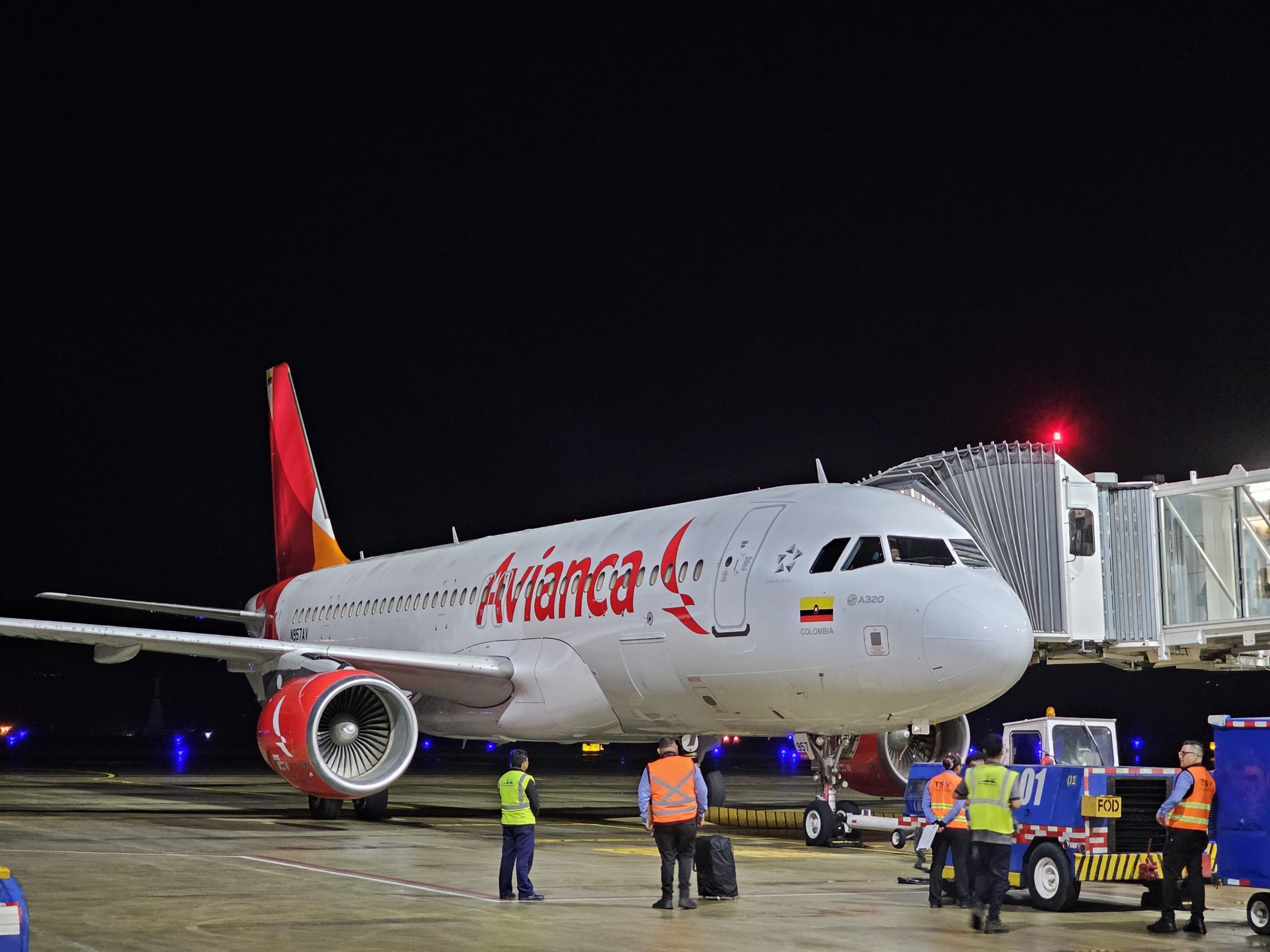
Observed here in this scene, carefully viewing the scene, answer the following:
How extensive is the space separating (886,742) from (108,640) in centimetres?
1035

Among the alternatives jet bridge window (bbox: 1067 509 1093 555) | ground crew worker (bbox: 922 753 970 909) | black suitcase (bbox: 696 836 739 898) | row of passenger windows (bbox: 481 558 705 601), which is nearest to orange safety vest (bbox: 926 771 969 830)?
ground crew worker (bbox: 922 753 970 909)

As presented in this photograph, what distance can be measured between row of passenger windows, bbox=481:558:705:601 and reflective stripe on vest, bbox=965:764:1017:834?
6.64 meters

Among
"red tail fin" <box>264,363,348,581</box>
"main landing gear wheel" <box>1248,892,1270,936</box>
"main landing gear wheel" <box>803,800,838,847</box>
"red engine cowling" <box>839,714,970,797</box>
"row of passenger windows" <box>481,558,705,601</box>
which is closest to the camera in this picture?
"main landing gear wheel" <box>1248,892,1270,936</box>

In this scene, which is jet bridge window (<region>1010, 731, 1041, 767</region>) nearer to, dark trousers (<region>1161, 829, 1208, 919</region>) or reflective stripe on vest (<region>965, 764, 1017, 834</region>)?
dark trousers (<region>1161, 829, 1208, 919</region>)

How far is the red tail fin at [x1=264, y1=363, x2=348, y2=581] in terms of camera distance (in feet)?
97.7

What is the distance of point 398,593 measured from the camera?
77.7 ft

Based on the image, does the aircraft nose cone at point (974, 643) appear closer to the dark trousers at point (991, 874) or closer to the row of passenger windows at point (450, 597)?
the row of passenger windows at point (450, 597)

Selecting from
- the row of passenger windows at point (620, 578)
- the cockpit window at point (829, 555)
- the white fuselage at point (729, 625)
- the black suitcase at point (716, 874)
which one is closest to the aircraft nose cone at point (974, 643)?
Result: the white fuselage at point (729, 625)

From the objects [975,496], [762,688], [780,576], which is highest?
[975,496]

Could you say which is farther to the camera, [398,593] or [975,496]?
[398,593]

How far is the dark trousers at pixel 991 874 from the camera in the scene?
9953mm

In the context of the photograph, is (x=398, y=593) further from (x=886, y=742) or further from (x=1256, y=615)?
(x=1256, y=615)

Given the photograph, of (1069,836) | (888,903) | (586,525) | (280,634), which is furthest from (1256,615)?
(280,634)

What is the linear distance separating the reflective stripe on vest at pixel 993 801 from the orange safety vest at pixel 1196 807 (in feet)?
3.79
